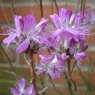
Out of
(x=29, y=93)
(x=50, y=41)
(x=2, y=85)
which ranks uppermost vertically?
(x=50, y=41)

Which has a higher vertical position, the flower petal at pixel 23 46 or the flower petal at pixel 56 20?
the flower petal at pixel 56 20

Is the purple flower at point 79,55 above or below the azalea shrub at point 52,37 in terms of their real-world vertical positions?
below

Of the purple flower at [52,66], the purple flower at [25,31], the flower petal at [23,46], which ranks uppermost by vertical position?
the purple flower at [25,31]

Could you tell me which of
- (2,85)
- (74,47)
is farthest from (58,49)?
(2,85)

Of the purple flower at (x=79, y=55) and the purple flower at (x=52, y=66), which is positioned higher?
the purple flower at (x=79, y=55)

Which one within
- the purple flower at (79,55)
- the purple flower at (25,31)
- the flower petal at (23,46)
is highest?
the purple flower at (25,31)

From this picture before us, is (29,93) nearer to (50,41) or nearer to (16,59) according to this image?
(50,41)

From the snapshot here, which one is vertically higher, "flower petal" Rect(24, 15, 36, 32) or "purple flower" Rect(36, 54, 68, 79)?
"flower petal" Rect(24, 15, 36, 32)

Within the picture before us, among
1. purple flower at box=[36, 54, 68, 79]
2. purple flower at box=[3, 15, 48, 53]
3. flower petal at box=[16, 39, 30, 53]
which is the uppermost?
purple flower at box=[3, 15, 48, 53]

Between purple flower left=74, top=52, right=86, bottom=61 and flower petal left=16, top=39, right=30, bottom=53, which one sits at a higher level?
flower petal left=16, top=39, right=30, bottom=53

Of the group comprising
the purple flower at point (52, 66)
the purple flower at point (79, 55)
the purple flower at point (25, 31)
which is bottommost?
the purple flower at point (52, 66)

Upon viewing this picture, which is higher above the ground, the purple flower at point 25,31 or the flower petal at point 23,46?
the purple flower at point 25,31
